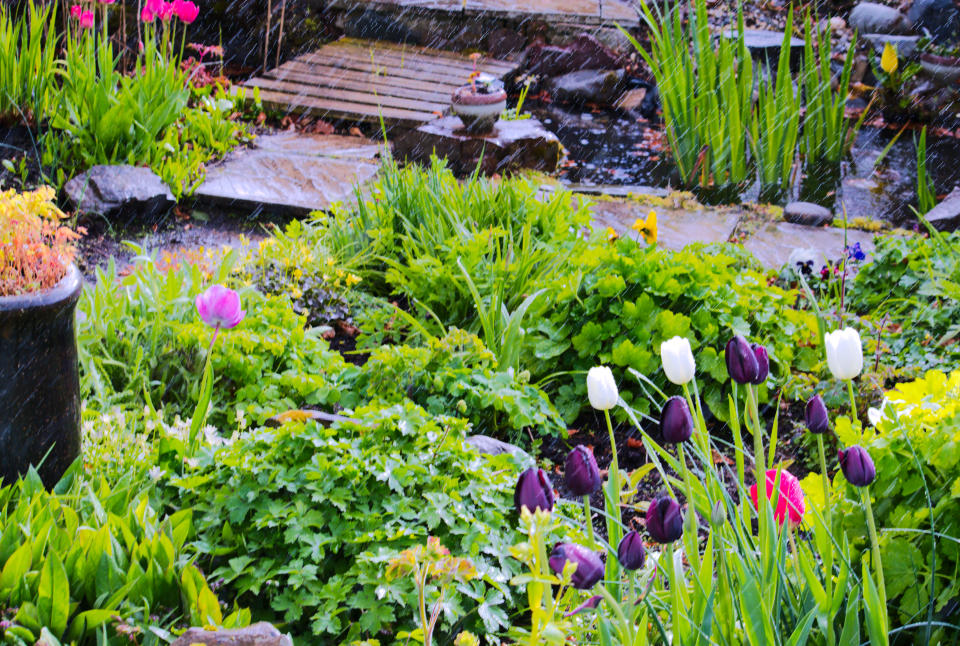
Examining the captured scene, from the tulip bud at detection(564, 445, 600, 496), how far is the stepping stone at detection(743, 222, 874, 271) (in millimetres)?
3428

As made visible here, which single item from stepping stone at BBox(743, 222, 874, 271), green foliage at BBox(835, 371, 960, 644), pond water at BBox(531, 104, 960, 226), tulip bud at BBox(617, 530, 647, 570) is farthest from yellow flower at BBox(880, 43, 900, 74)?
tulip bud at BBox(617, 530, 647, 570)

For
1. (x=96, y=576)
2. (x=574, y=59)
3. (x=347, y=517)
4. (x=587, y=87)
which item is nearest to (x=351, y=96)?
(x=587, y=87)

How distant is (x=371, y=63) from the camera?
25.3 ft

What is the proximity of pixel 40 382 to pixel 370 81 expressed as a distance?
Answer: 5619 mm

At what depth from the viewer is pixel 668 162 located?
22.7 ft

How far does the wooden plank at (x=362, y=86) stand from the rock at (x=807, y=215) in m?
2.81

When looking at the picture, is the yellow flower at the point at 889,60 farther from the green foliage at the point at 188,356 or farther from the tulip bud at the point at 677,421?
the tulip bud at the point at 677,421

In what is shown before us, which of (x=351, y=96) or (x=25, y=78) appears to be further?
(x=351, y=96)

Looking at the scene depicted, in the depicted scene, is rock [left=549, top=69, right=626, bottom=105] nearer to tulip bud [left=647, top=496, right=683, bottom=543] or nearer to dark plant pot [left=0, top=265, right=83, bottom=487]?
dark plant pot [left=0, top=265, right=83, bottom=487]

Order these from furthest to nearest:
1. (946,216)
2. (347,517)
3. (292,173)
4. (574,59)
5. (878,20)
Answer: (878,20)
(574,59)
(292,173)
(946,216)
(347,517)

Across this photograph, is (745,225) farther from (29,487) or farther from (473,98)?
(29,487)

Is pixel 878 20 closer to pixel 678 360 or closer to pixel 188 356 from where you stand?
pixel 188 356

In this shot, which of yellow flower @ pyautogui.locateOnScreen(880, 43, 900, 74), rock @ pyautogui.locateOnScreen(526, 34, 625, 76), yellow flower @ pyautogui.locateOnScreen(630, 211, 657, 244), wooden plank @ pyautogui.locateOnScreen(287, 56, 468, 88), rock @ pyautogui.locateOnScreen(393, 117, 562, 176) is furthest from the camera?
rock @ pyautogui.locateOnScreen(526, 34, 625, 76)

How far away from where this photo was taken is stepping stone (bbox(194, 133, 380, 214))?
16.5ft
